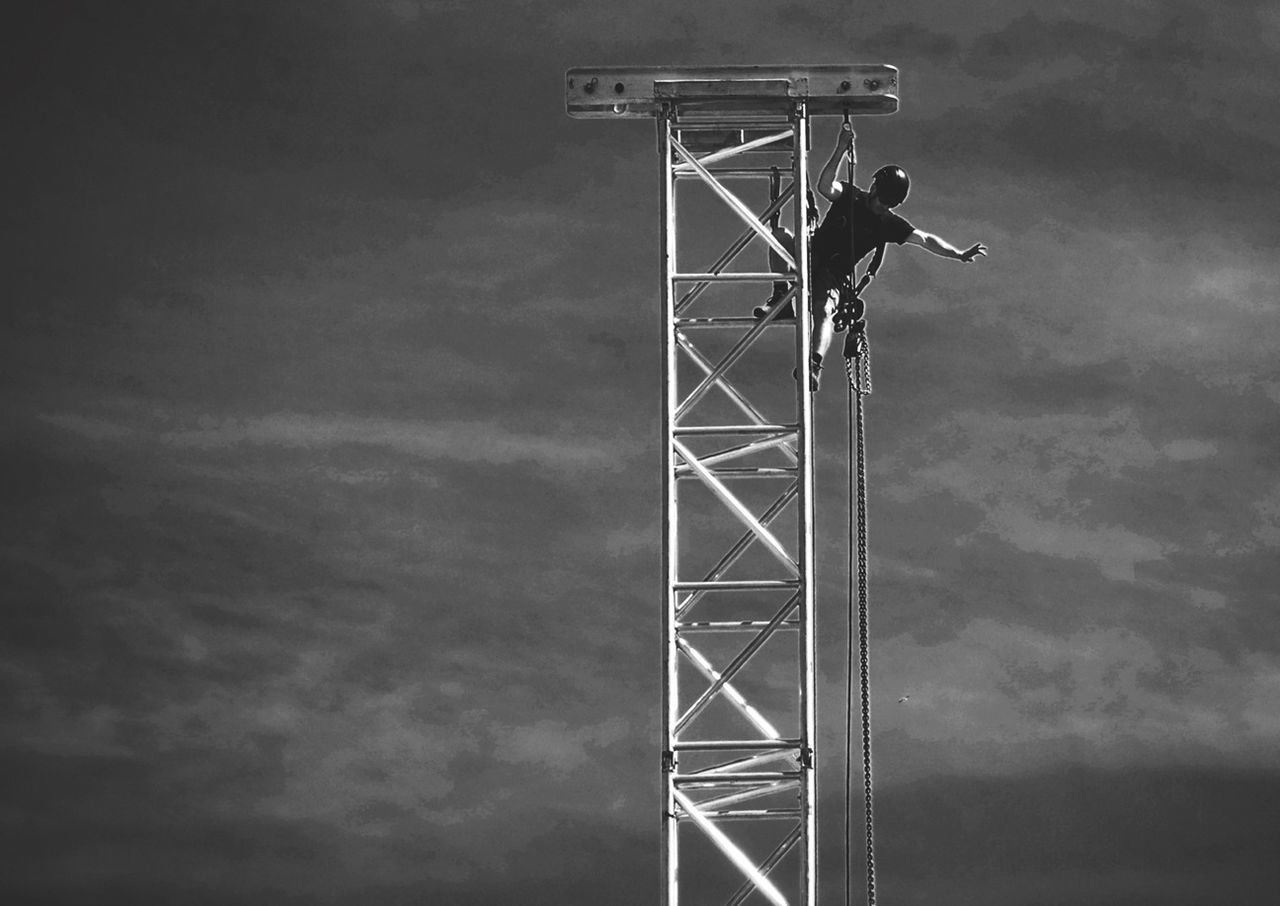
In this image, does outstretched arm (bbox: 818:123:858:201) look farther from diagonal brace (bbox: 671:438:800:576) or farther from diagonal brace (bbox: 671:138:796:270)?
diagonal brace (bbox: 671:438:800:576)

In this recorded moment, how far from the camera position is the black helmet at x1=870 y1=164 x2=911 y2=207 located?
13.0 meters

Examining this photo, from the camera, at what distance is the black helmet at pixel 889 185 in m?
13.0

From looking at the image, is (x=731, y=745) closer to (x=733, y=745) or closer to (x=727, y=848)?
(x=733, y=745)

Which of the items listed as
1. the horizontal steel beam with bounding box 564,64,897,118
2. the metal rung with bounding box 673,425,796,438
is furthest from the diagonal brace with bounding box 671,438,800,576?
the horizontal steel beam with bounding box 564,64,897,118

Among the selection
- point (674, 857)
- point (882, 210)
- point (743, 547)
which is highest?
point (882, 210)

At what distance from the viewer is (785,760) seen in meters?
12.5

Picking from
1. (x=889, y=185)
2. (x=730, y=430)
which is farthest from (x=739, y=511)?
(x=889, y=185)

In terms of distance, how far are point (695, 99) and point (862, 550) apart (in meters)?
3.17

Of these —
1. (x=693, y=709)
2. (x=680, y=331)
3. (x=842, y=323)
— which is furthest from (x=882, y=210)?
(x=693, y=709)

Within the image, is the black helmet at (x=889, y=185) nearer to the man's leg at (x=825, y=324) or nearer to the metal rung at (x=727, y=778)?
the man's leg at (x=825, y=324)

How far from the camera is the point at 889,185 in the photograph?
13047 millimetres

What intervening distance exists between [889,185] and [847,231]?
1.39 ft

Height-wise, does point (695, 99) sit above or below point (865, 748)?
above

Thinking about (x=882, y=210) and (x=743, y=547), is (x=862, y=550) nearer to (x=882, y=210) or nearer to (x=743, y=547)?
(x=743, y=547)
